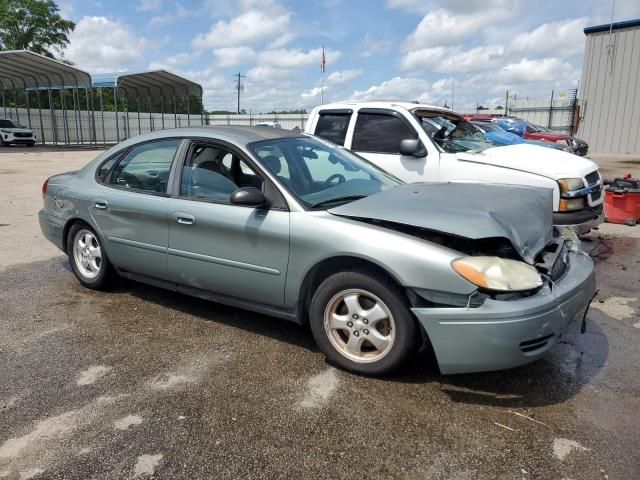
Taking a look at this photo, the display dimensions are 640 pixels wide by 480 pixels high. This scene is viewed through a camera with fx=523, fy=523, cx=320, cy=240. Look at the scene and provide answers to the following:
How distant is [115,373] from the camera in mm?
3402

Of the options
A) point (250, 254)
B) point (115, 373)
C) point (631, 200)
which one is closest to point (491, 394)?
point (250, 254)

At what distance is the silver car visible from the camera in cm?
285

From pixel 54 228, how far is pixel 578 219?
5.41 meters

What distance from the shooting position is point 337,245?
3.19 m

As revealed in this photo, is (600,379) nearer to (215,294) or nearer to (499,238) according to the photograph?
(499,238)

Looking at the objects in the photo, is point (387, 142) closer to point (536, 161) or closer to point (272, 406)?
point (536, 161)

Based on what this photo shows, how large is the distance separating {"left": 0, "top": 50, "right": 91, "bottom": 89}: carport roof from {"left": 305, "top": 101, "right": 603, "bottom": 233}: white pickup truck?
24870mm

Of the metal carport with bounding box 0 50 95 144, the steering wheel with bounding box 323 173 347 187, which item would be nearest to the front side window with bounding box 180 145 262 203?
the steering wheel with bounding box 323 173 347 187

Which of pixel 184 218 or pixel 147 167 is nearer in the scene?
pixel 184 218

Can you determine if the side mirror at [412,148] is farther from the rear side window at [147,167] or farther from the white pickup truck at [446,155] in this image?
the rear side window at [147,167]

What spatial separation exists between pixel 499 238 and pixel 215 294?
207 centimetres

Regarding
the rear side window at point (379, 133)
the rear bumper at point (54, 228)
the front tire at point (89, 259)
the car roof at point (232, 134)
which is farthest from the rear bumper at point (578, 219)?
the rear bumper at point (54, 228)

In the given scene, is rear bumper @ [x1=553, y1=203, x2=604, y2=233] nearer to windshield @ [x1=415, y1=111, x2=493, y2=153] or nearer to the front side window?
windshield @ [x1=415, y1=111, x2=493, y2=153]

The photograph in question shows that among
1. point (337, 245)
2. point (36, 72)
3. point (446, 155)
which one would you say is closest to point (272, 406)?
point (337, 245)
